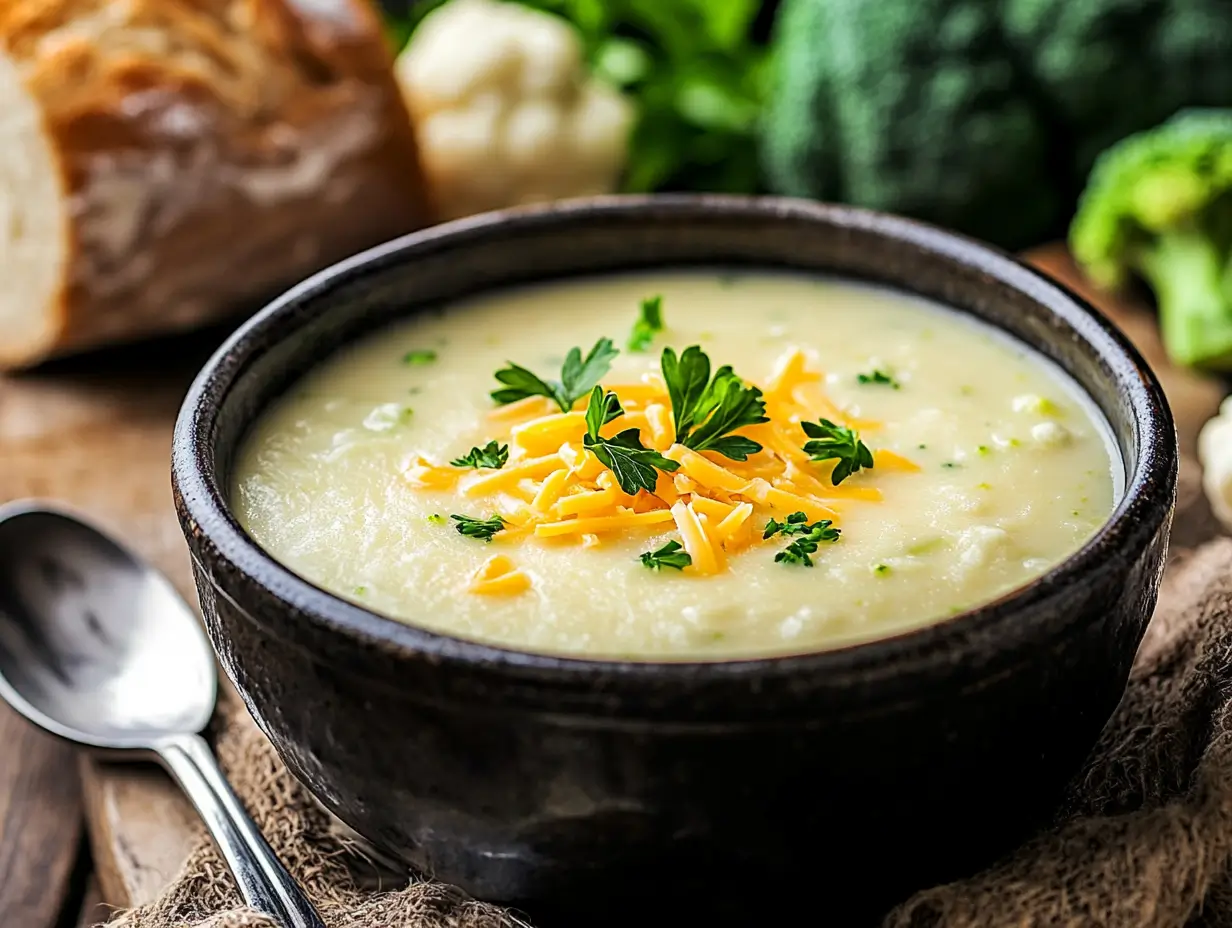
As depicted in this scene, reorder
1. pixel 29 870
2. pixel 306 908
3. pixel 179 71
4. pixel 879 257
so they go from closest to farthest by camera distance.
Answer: pixel 306 908
pixel 29 870
pixel 879 257
pixel 179 71

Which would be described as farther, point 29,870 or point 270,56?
point 270,56

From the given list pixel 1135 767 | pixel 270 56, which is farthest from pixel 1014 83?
pixel 1135 767

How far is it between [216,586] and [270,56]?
6.55 feet

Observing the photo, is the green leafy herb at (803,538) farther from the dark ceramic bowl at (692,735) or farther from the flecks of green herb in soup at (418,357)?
the flecks of green herb in soup at (418,357)

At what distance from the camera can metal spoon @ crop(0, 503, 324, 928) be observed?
7.07 ft

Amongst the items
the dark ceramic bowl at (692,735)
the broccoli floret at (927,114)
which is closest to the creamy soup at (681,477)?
the dark ceramic bowl at (692,735)

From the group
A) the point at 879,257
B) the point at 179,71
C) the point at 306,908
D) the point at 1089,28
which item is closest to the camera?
the point at 306,908

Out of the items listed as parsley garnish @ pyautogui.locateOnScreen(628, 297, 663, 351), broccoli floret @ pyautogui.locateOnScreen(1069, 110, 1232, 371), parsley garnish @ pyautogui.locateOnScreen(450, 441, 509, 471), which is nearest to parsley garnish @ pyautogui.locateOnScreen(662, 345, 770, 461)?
parsley garnish @ pyautogui.locateOnScreen(450, 441, 509, 471)

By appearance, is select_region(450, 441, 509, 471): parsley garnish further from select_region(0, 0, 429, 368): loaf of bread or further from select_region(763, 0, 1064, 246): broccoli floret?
select_region(763, 0, 1064, 246): broccoli floret

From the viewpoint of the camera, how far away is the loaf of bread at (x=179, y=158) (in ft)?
10.2

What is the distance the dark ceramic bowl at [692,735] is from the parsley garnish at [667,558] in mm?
320

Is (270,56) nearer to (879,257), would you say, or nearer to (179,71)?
(179,71)

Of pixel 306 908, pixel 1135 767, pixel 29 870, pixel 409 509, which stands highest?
pixel 409 509

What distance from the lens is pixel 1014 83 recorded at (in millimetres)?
3658
